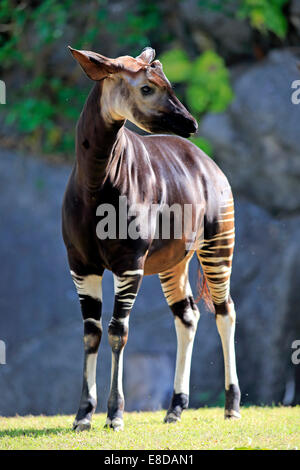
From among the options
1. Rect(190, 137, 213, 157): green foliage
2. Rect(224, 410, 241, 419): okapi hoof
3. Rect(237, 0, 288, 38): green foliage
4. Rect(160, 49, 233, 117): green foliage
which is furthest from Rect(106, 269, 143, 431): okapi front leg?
Rect(237, 0, 288, 38): green foliage

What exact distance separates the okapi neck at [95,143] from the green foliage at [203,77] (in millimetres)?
5522

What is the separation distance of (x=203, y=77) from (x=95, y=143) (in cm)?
577

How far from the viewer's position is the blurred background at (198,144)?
8.73 metres

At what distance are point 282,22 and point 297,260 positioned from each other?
10.2 feet

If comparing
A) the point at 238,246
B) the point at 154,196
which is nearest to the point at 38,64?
the point at 238,246

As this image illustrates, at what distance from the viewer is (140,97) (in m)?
3.69

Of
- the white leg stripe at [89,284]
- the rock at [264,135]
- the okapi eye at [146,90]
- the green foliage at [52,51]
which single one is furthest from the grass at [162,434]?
the green foliage at [52,51]

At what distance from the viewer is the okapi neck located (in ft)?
12.5

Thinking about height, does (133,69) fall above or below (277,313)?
above

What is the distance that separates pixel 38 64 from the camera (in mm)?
10344

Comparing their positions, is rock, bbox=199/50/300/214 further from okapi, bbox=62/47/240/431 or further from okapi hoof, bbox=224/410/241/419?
okapi hoof, bbox=224/410/241/419
